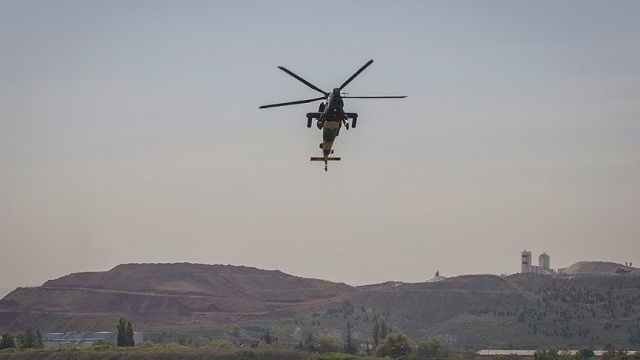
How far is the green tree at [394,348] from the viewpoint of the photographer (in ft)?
630

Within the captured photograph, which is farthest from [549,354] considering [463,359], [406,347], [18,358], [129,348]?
[18,358]

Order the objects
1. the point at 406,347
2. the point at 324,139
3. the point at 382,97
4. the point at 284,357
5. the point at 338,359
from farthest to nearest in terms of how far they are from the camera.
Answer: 1. the point at 406,347
2. the point at 284,357
3. the point at 338,359
4. the point at 324,139
5. the point at 382,97

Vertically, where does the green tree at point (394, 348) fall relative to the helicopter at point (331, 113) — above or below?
below

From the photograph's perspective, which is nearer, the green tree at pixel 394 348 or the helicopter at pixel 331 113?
the helicopter at pixel 331 113

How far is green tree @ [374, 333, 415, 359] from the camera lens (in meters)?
192

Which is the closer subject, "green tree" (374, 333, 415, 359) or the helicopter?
the helicopter

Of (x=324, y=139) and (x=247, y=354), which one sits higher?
(x=324, y=139)

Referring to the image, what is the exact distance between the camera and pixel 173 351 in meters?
183

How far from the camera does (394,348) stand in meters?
194

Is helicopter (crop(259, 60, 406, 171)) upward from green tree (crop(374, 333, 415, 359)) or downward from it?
upward

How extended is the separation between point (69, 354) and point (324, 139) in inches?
5034

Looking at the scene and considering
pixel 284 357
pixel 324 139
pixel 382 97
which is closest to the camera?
pixel 382 97

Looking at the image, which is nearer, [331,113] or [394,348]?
[331,113]

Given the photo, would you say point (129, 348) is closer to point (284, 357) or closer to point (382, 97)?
point (284, 357)
